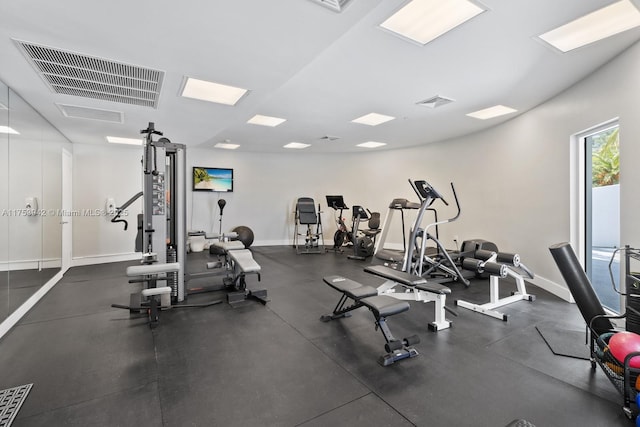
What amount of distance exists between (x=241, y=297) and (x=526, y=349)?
3.12 metres

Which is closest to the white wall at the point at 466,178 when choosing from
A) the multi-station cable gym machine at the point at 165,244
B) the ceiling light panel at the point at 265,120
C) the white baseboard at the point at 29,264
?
the white baseboard at the point at 29,264

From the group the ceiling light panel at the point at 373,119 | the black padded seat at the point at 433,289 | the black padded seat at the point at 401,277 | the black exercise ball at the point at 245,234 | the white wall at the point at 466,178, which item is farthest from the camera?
the black exercise ball at the point at 245,234

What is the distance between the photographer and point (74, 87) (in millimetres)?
3242

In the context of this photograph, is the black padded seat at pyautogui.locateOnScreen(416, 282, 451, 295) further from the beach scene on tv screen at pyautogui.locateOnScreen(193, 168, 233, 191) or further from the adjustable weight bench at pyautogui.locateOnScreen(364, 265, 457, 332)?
the beach scene on tv screen at pyautogui.locateOnScreen(193, 168, 233, 191)

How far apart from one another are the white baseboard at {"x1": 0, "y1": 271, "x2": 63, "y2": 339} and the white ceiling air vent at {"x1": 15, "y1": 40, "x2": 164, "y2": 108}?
2.42m

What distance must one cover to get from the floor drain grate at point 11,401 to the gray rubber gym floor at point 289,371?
0.05m

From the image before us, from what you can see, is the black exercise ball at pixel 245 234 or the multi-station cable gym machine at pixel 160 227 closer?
the multi-station cable gym machine at pixel 160 227

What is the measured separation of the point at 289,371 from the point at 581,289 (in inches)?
90.7

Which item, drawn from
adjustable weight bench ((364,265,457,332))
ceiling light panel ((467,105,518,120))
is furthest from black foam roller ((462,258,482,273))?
ceiling light panel ((467,105,518,120))

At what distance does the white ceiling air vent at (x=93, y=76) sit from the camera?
257 centimetres

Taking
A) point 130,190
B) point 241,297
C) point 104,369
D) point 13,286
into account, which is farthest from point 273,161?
point 104,369

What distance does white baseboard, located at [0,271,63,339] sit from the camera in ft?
9.48

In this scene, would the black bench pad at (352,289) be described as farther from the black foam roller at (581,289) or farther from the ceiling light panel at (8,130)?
the ceiling light panel at (8,130)

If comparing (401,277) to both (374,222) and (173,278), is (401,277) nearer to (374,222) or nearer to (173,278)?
(173,278)
